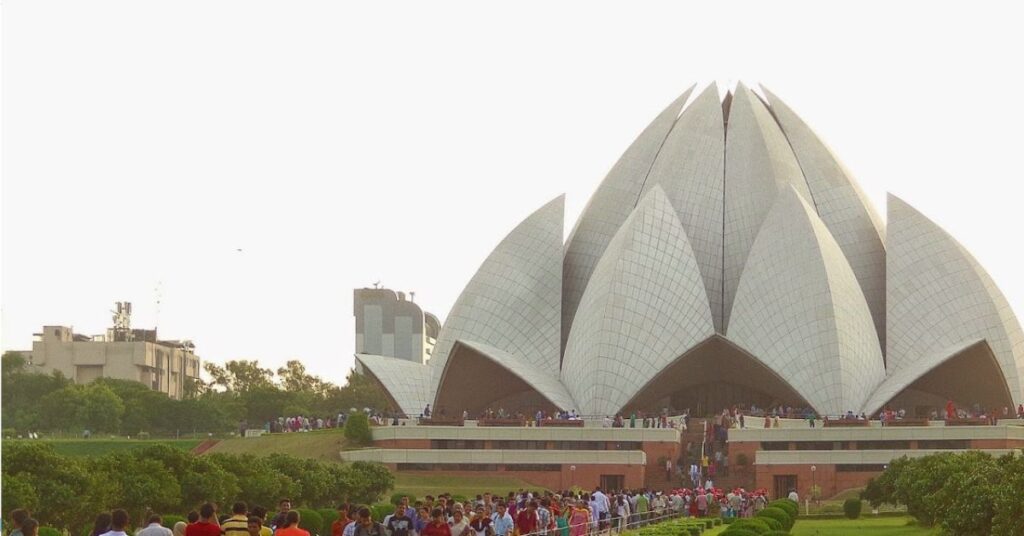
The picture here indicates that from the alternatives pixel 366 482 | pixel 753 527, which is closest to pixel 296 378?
pixel 366 482

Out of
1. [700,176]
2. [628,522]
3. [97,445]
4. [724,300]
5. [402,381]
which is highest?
[700,176]

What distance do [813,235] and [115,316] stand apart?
170 ft

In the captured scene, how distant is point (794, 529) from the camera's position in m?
29.1

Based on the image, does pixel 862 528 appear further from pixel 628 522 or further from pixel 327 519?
pixel 327 519

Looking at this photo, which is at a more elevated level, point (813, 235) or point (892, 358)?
point (813, 235)

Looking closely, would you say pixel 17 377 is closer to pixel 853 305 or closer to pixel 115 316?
pixel 115 316

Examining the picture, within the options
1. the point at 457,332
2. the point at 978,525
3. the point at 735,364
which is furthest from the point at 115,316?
the point at 978,525

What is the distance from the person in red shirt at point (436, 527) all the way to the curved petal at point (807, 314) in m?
33.2

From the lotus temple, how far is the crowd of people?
16.0 m

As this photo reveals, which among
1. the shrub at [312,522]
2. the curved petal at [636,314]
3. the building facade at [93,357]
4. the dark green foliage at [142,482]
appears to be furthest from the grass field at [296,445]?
the building facade at [93,357]

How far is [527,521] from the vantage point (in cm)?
1819

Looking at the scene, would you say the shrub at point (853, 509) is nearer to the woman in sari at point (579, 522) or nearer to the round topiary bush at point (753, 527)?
the woman in sari at point (579, 522)

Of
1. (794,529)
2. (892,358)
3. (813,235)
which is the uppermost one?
(813,235)

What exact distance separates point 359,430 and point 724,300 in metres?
14.9
